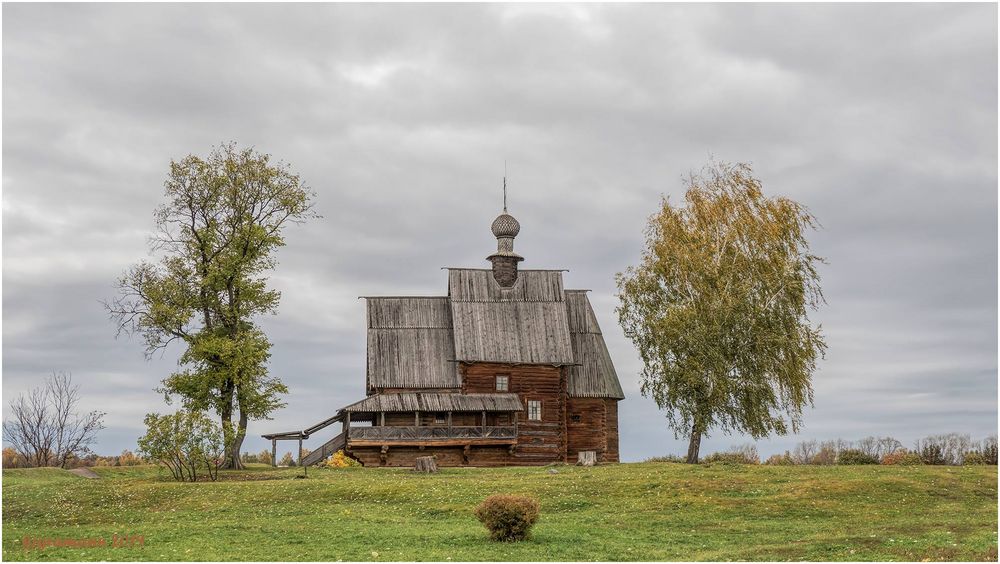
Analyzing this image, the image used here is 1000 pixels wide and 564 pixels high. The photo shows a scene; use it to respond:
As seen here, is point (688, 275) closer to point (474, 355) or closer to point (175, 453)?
point (474, 355)

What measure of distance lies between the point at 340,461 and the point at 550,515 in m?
21.8

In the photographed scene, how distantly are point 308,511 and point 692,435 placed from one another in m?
22.2

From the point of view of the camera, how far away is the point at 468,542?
25125mm

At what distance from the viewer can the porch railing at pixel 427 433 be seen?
163 ft

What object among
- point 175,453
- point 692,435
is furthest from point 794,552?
point 175,453

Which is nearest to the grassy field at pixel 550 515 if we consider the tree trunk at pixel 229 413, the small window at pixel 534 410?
the tree trunk at pixel 229 413

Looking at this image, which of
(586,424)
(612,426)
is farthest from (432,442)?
(612,426)

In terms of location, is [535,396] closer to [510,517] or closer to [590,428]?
[590,428]

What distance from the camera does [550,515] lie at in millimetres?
30562

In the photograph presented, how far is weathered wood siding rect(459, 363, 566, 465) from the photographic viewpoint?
175 feet

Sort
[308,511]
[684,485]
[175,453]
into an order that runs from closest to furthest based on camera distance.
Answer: [308,511] < [684,485] < [175,453]

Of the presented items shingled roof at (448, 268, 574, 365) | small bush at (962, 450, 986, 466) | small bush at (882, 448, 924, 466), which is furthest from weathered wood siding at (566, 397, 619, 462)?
small bush at (962, 450, 986, 466)

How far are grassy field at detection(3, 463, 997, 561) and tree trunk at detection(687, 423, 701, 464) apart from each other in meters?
6.13

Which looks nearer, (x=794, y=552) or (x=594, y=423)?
(x=794, y=552)
